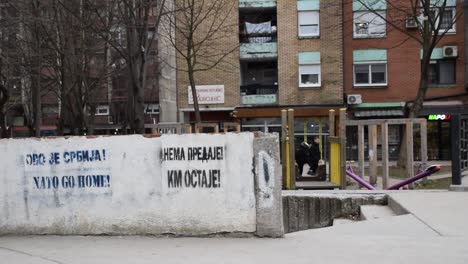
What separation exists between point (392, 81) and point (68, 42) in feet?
70.1

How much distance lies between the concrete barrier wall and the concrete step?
313 centimetres

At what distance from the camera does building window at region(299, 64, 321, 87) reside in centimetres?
3466

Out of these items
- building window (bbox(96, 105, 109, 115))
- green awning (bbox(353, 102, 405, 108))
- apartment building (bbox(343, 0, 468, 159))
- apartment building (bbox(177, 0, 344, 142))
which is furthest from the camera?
building window (bbox(96, 105, 109, 115))

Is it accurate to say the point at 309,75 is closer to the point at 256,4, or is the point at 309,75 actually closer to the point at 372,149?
the point at 256,4

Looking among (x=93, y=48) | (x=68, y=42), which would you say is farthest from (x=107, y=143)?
(x=93, y=48)

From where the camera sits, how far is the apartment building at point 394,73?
34.1m

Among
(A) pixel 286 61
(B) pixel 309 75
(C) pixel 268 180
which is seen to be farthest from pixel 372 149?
(A) pixel 286 61

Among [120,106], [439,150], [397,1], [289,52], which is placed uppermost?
[397,1]

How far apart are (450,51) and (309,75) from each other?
27.6ft

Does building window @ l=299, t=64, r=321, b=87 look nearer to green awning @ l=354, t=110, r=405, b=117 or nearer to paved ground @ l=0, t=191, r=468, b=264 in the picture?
green awning @ l=354, t=110, r=405, b=117

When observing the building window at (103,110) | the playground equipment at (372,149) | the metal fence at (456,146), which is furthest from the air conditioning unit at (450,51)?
the building window at (103,110)

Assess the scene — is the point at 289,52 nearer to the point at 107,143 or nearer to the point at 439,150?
the point at 439,150

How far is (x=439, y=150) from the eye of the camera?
34.4 m

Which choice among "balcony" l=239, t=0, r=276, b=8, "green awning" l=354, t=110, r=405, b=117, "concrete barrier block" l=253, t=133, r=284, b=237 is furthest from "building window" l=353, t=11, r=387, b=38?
"concrete barrier block" l=253, t=133, r=284, b=237
